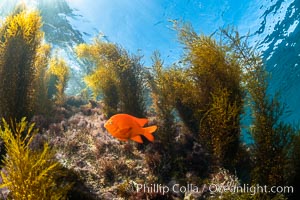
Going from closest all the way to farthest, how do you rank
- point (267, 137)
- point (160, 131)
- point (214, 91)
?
point (267, 137) → point (214, 91) → point (160, 131)

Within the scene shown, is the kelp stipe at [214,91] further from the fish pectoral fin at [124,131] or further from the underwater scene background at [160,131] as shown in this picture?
the fish pectoral fin at [124,131]

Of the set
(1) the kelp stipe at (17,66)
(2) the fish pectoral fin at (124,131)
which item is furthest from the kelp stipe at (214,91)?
(1) the kelp stipe at (17,66)

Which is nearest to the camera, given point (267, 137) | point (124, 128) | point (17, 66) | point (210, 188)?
point (124, 128)

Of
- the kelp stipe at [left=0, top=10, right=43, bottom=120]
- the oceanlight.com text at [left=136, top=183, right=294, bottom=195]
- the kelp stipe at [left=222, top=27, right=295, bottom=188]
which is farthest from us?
the kelp stipe at [left=0, top=10, right=43, bottom=120]

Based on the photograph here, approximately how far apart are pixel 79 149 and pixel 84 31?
20510 mm

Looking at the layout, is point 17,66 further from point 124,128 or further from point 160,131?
point 124,128

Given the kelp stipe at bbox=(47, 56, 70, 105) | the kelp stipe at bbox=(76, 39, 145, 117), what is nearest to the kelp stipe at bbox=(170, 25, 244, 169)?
the kelp stipe at bbox=(76, 39, 145, 117)

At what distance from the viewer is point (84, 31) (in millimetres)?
26234

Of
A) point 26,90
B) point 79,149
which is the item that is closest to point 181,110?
point 79,149

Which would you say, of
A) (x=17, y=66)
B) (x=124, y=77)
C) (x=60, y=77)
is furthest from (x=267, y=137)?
(x=60, y=77)

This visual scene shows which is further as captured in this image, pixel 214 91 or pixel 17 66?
pixel 17 66

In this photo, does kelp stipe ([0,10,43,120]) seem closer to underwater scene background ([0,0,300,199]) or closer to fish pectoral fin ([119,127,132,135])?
underwater scene background ([0,0,300,199])

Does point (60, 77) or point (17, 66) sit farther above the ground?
point (60, 77)

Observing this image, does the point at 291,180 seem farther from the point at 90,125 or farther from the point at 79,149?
the point at 90,125
